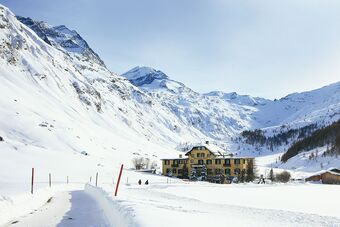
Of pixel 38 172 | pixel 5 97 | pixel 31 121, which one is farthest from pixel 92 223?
pixel 5 97

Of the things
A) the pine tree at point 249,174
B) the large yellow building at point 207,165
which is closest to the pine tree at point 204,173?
the large yellow building at point 207,165

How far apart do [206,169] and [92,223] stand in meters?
119

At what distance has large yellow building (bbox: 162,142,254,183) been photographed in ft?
440

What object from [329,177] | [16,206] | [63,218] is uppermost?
[329,177]

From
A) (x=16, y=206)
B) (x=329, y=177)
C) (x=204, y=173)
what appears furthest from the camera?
(x=204, y=173)

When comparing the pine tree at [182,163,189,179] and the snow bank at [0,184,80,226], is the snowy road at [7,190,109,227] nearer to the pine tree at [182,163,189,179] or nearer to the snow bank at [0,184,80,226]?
the snow bank at [0,184,80,226]

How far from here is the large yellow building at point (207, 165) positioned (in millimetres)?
134000

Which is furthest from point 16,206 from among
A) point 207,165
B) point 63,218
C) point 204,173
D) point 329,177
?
point 329,177

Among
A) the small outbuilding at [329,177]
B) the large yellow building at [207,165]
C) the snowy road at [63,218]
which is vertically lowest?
the snowy road at [63,218]

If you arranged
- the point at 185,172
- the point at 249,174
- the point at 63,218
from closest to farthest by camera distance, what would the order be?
the point at 63,218 → the point at 249,174 → the point at 185,172

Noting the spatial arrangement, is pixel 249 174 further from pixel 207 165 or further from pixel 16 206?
pixel 16 206

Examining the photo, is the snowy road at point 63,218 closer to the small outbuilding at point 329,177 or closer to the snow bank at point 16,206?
the snow bank at point 16,206

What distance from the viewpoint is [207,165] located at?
137375 millimetres

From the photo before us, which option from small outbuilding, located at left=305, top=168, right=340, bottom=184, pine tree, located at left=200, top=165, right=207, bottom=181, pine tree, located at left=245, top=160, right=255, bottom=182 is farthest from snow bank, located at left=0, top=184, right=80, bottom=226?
small outbuilding, located at left=305, top=168, right=340, bottom=184
